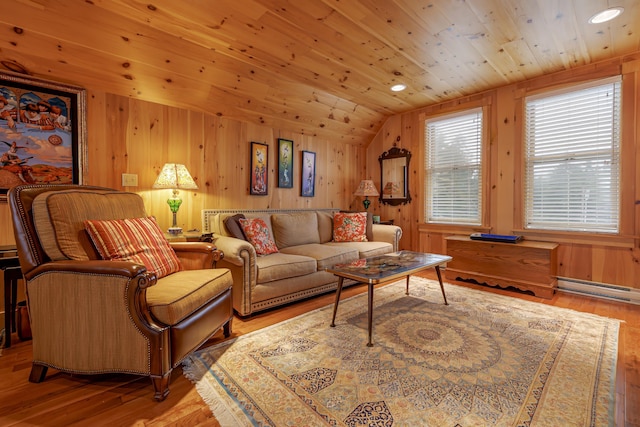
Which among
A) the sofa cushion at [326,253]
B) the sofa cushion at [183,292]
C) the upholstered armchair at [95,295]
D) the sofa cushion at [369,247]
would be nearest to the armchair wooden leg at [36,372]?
the upholstered armchair at [95,295]

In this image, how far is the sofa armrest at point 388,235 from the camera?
12.7ft

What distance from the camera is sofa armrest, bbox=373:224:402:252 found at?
388 cm

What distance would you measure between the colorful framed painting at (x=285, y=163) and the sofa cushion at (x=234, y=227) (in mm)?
1185

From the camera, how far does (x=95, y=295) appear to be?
1.49m

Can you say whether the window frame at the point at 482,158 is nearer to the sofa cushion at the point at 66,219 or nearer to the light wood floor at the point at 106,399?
the light wood floor at the point at 106,399

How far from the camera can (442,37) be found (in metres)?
2.54

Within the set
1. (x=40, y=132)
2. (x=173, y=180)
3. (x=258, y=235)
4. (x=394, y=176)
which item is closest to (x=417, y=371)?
(x=258, y=235)

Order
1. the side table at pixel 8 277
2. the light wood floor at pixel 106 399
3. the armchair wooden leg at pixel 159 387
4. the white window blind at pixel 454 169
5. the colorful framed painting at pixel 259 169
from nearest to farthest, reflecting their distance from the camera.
Result: the light wood floor at pixel 106 399, the armchair wooden leg at pixel 159 387, the side table at pixel 8 277, the colorful framed painting at pixel 259 169, the white window blind at pixel 454 169

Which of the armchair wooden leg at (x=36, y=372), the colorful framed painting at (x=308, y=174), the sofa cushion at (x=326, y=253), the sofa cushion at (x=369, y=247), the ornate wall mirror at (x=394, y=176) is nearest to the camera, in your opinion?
the armchair wooden leg at (x=36, y=372)

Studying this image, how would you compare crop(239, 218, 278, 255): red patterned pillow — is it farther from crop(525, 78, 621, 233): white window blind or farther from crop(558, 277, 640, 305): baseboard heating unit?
crop(558, 277, 640, 305): baseboard heating unit

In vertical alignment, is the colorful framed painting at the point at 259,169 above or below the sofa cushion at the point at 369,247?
above

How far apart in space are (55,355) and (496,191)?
14.3 ft

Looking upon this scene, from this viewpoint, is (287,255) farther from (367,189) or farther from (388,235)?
(367,189)

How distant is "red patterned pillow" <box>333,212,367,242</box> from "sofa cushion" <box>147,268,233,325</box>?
2053 millimetres
